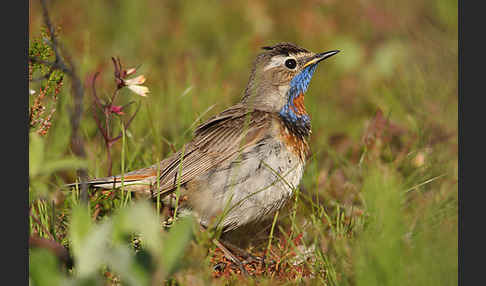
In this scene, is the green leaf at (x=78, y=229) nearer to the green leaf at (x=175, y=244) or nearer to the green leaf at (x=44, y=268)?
the green leaf at (x=44, y=268)

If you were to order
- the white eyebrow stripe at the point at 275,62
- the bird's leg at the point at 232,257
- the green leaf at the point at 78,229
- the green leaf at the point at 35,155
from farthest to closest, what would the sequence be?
the white eyebrow stripe at the point at 275,62
the bird's leg at the point at 232,257
the green leaf at the point at 35,155
the green leaf at the point at 78,229

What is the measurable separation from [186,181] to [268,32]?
5.08 metres

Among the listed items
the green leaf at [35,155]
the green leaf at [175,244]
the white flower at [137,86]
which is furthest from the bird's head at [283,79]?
the green leaf at [175,244]

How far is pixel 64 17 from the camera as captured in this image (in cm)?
899

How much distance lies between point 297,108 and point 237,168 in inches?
37.7

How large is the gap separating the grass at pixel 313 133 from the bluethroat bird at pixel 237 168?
18 cm

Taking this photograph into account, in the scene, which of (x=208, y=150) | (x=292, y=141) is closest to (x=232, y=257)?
(x=208, y=150)

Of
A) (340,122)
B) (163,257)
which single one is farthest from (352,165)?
(163,257)

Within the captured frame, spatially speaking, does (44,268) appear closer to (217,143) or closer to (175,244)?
(175,244)

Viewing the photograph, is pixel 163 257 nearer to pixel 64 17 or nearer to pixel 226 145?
pixel 226 145

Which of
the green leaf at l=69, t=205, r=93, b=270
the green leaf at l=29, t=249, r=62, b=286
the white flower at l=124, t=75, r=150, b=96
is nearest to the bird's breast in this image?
the white flower at l=124, t=75, r=150, b=96

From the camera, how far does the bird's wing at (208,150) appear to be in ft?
16.0

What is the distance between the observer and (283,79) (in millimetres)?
5492

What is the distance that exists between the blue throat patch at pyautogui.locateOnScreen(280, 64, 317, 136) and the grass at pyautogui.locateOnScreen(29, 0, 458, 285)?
32cm
